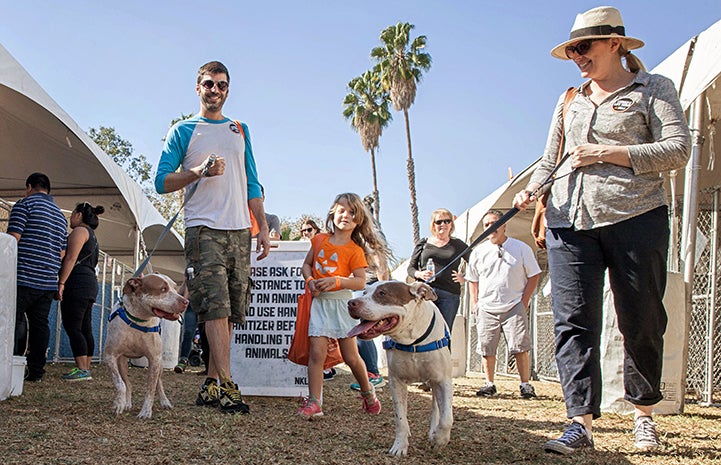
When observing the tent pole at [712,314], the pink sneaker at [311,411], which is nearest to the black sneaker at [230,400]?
the pink sneaker at [311,411]

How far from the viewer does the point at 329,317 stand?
5.20 m

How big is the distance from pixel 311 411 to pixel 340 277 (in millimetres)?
941

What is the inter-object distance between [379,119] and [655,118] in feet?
105

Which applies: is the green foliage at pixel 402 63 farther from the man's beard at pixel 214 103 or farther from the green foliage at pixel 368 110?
the man's beard at pixel 214 103

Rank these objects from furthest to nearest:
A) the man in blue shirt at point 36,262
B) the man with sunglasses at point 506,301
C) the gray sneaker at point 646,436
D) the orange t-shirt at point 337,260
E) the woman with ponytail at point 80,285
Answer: the woman with ponytail at point 80,285, the man with sunglasses at point 506,301, the man in blue shirt at point 36,262, the orange t-shirt at point 337,260, the gray sneaker at point 646,436

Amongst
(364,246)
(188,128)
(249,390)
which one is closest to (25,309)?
(249,390)

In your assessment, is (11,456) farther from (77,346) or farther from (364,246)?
(77,346)

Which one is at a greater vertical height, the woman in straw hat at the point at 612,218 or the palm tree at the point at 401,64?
the palm tree at the point at 401,64

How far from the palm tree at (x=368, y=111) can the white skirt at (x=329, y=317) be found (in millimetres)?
29895

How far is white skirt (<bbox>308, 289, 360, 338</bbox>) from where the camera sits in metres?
5.15

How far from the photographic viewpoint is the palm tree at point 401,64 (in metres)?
32.8

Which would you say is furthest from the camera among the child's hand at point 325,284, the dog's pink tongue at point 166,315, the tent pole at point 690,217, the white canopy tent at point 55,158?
the white canopy tent at point 55,158

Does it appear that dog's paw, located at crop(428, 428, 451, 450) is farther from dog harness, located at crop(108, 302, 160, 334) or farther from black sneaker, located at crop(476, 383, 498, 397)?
black sneaker, located at crop(476, 383, 498, 397)

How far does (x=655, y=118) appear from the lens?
373cm
